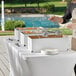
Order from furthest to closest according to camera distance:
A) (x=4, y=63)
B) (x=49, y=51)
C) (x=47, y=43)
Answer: (x=4, y=63), (x=47, y=43), (x=49, y=51)

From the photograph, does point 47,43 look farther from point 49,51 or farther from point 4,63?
point 4,63

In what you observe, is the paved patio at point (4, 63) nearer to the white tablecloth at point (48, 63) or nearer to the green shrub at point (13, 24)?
the white tablecloth at point (48, 63)

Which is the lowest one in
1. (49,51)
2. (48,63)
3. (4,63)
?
(4,63)

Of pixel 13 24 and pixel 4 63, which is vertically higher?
pixel 4 63

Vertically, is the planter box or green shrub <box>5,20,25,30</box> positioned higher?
the planter box

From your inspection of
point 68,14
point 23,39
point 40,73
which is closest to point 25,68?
point 40,73

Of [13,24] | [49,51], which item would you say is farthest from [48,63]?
[13,24]

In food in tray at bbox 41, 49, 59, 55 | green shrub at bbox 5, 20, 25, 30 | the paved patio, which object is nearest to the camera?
food in tray at bbox 41, 49, 59, 55

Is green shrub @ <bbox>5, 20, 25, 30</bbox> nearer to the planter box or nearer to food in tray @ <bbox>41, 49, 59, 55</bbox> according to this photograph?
the planter box

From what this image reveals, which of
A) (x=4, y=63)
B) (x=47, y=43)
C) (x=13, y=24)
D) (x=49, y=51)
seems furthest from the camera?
(x=13, y=24)

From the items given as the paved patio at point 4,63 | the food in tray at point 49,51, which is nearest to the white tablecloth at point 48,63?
the food in tray at point 49,51

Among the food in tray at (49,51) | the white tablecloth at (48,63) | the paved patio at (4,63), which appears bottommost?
the paved patio at (4,63)

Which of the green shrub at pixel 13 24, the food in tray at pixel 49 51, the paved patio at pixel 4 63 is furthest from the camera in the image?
the green shrub at pixel 13 24

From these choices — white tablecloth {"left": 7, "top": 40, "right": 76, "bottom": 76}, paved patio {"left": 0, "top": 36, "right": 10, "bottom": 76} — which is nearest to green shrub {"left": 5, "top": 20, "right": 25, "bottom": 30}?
paved patio {"left": 0, "top": 36, "right": 10, "bottom": 76}
